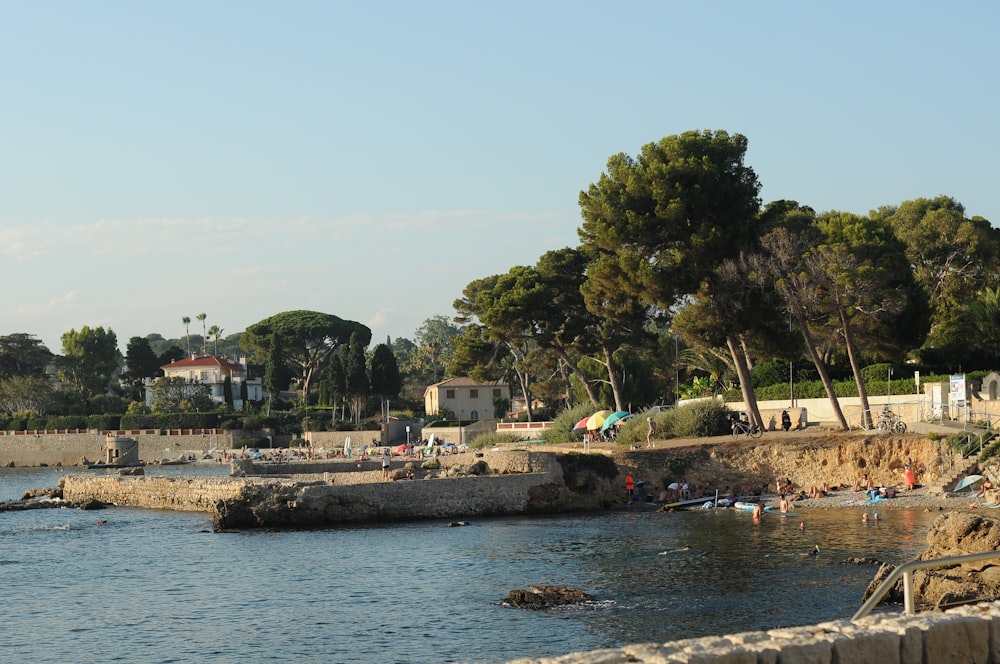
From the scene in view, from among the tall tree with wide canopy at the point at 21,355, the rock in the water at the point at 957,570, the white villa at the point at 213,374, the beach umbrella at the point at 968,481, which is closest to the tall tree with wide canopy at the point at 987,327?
the beach umbrella at the point at 968,481

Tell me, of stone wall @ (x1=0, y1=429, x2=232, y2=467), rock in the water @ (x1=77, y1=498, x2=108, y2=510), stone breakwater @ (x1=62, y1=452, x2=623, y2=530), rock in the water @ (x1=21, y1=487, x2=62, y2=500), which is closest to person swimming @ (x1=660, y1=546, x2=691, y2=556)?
stone breakwater @ (x1=62, y1=452, x2=623, y2=530)

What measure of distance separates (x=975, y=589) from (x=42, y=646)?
50.8 feet

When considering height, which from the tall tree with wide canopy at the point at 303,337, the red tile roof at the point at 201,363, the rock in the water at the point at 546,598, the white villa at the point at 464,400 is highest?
the tall tree with wide canopy at the point at 303,337

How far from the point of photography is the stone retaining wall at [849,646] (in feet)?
23.6

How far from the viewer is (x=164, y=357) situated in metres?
122

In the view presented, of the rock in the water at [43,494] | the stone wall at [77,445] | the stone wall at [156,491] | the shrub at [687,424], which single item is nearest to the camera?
the stone wall at [156,491]

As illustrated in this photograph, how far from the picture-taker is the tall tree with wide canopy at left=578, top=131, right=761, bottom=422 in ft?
141

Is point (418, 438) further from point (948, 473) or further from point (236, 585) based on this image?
point (236, 585)

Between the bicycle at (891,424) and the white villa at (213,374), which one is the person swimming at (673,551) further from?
the white villa at (213,374)

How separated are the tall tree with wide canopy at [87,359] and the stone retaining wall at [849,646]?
114 m

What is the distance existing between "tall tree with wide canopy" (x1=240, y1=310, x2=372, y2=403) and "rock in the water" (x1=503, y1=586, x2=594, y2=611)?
298 feet

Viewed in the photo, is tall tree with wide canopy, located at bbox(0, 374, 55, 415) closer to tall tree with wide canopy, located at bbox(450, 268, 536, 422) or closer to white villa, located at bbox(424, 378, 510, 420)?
white villa, located at bbox(424, 378, 510, 420)

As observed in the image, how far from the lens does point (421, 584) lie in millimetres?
23859

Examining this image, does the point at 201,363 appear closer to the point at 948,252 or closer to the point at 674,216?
the point at 948,252
